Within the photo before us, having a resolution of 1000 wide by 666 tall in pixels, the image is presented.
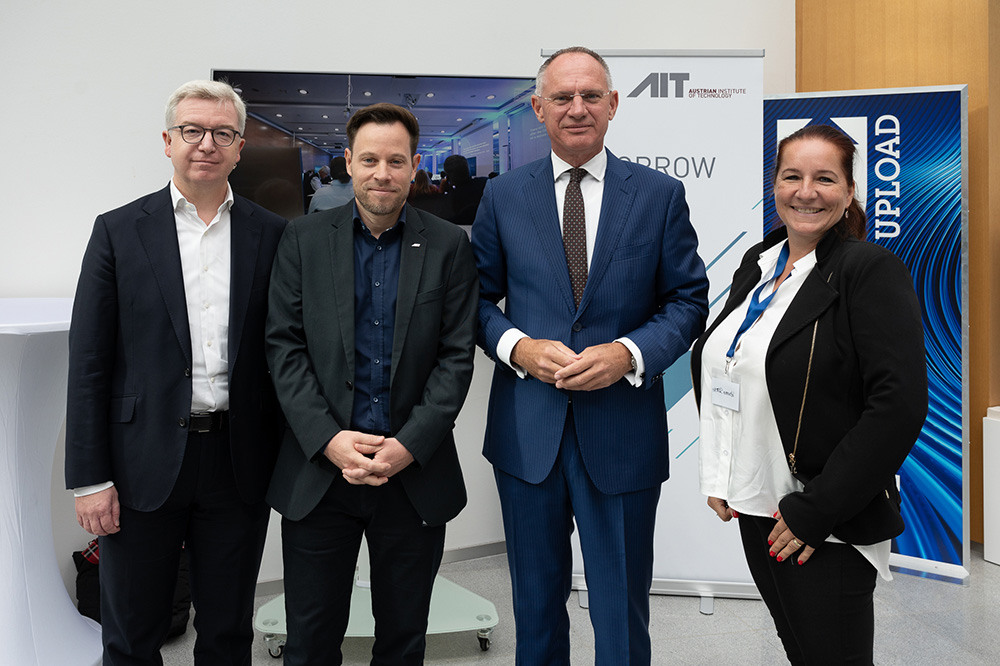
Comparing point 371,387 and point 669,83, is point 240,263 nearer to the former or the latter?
point 371,387

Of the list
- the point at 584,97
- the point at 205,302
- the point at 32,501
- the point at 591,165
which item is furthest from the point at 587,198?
the point at 32,501

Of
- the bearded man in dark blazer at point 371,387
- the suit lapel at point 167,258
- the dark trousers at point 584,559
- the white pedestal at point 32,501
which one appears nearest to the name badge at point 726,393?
the dark trousers at point 584,559

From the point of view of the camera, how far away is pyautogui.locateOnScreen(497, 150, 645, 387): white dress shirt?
6.33ft

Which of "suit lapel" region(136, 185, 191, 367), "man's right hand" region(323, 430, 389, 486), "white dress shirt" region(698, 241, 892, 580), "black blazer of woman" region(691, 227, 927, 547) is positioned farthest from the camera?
"suit lapel" region(136, 185, 191, 367)

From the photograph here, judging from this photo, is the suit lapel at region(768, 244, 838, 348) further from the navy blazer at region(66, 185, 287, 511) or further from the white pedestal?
the white pedestal

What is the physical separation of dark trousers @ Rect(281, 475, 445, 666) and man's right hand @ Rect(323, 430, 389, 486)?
0.11 m

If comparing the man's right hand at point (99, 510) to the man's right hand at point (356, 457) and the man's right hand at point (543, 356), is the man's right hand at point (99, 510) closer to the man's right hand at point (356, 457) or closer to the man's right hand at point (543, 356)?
the man's right hand at point (356, 457)

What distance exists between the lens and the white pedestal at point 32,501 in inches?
89.6

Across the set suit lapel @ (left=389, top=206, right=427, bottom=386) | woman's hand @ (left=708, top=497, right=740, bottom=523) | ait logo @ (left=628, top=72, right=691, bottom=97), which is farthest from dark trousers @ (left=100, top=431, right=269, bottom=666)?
ait logo @ (left=628, top=72, right=691, bottom=97)

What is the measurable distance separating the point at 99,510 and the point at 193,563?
0.95 ft

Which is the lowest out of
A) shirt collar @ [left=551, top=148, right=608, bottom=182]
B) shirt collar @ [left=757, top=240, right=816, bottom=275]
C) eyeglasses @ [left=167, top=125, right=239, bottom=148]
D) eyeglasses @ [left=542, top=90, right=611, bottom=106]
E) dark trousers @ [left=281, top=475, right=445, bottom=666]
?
dark trousers @ [left=281, top=475, right=445, bottom=666]

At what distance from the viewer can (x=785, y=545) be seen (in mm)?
1583

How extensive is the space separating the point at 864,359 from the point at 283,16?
3.02 metres

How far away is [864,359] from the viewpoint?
150cm
